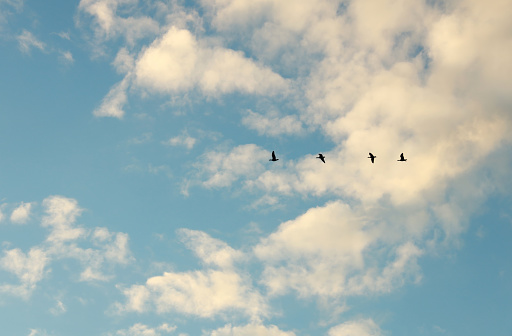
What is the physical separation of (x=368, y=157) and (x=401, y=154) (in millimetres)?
16910

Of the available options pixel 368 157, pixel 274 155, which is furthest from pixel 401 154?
pixel 274 155

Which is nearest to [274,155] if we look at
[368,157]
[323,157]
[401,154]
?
[323,157]

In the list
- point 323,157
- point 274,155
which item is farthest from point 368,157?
point 274,155

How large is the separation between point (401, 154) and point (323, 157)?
2407 centimetres

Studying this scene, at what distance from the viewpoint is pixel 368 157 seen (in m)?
132

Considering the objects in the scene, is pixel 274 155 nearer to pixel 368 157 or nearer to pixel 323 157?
pixel 323 157

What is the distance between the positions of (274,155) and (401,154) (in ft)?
125

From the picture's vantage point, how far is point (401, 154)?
14350cm

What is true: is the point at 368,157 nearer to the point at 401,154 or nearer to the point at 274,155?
the point at 401,154

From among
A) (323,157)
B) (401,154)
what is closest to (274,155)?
(323,157)

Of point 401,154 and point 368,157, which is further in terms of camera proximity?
point 401,154

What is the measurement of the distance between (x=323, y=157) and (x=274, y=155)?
14069 millimetres

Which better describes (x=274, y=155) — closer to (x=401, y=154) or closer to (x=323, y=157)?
(x=323, y=157)

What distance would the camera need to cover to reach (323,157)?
13875 centimetres
